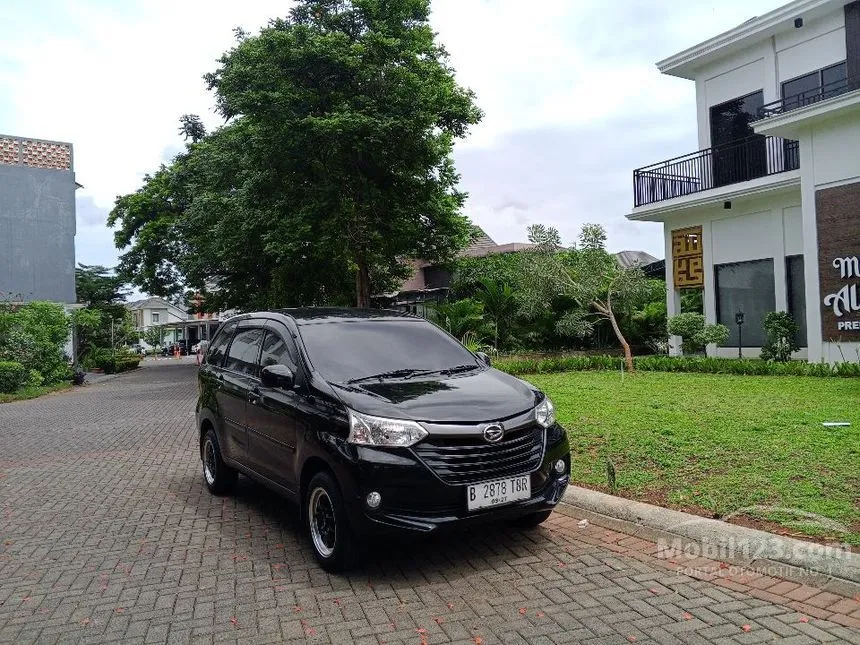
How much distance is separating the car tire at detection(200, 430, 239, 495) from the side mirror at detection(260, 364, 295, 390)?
5.86ft

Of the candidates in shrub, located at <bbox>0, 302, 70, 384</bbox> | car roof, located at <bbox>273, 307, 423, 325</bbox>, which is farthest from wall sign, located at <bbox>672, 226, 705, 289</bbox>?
shrub, located at <bbox>0, 302, 70, 384</bbox>

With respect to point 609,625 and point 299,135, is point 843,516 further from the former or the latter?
point 299,135

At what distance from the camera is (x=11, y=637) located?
3.78 metres

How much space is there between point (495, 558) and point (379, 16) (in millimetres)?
17058

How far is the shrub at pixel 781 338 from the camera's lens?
15.5 meters

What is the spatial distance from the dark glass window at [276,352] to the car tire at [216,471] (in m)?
1.32

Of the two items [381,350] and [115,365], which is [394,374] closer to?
[381,350]

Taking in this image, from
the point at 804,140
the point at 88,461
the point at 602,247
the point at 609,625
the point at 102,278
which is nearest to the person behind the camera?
the point at 609,625

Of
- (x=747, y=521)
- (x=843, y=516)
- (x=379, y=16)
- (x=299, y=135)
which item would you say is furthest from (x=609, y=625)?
(x=379, y=16)

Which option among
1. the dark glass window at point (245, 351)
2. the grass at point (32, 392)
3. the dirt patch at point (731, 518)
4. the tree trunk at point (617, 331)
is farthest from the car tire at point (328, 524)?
the grass at point (32, 392)

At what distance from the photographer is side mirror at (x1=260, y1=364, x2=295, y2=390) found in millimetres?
5129

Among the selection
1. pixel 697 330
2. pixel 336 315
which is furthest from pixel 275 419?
pixel 697 330

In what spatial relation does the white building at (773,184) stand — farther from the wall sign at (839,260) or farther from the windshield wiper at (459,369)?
the windshield wiper at (459,369)

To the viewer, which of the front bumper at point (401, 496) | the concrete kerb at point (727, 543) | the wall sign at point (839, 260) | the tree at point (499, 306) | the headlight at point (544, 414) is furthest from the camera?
the tree at point (499, 306)
